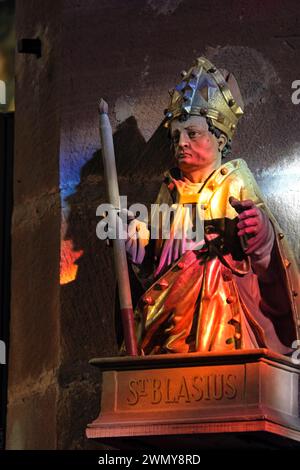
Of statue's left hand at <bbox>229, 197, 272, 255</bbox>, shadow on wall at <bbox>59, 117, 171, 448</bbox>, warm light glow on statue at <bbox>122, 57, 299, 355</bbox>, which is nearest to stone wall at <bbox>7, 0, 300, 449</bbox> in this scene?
shadow on wall at <bbox>59, 117, 171, 448</bbox>

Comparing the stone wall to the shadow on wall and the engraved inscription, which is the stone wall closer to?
the shadow on wall

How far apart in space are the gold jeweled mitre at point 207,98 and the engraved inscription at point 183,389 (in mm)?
662

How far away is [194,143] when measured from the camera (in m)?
4.05

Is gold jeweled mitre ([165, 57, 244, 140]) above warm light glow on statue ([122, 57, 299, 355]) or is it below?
above

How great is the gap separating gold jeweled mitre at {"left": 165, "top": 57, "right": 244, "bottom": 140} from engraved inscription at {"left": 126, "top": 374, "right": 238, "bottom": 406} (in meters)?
0.66

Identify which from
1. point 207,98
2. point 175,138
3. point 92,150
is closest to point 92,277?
point 92,150

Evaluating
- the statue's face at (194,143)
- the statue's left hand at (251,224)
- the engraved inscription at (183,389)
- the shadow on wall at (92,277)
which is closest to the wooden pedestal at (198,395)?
the engraved inscription at (183,389)

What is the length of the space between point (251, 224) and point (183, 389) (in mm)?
410

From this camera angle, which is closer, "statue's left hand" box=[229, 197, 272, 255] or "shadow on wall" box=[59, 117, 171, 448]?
"statue's left hand" box=[229, 197, 272, 255]

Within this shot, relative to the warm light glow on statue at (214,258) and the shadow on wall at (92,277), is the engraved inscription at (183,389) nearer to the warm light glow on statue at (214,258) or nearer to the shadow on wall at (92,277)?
the warm light glow on statue at (214,258)

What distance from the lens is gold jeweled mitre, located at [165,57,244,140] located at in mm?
4043

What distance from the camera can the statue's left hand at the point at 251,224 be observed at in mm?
3846

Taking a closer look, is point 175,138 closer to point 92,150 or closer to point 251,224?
point 251,224

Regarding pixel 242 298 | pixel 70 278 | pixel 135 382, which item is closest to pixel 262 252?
pixel 242 298
